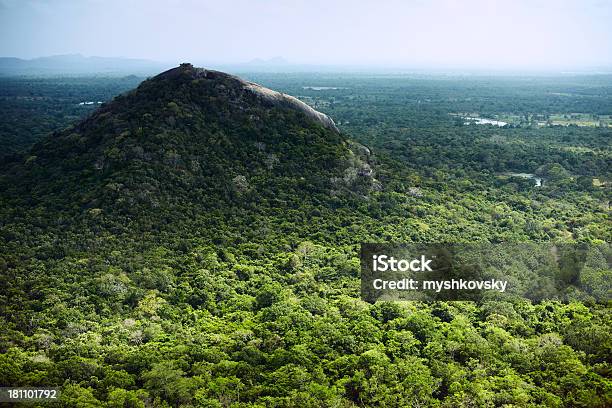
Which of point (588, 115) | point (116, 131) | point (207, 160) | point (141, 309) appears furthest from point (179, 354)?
point (588, 115)

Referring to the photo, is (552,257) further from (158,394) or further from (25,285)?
(25,285)

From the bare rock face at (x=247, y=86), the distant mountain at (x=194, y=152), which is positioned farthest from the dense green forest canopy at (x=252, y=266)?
the bare rock face at (x=247, y=86)

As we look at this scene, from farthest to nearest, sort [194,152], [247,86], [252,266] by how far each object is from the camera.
Answer: [247,86]
[194,152]
[252,266]

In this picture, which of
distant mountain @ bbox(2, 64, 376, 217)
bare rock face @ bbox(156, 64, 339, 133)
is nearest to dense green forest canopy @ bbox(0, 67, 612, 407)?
distant mountain @ bbox(2, 64, 376, 217)

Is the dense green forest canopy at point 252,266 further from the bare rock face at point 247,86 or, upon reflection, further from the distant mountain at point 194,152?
the bare rock face at point 247,86

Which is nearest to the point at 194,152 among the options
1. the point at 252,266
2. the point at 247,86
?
the point at 247,86

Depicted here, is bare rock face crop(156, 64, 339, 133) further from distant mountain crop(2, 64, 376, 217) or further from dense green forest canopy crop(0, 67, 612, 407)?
dense green forest canopy crop(0, 67, 612, 407)

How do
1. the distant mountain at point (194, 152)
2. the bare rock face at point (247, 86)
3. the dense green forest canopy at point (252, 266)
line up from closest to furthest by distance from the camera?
1. the dense green forest canopy at point (252, 266)
2. the distant mountain at point (194, 152)
3. the bare rock face at point (247, 86)

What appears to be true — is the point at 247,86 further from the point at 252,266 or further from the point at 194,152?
the point at 252,266

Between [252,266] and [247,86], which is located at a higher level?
[247,86]
